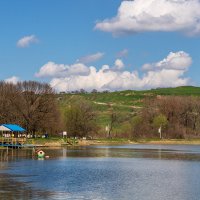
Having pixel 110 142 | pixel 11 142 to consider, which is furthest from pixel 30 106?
pixel 110 142

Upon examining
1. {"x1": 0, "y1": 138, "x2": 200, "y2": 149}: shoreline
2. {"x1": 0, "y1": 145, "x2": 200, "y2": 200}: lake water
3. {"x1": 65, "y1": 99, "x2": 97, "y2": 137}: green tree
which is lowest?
{"x1": 0, "y1": 145, "x2": 200, "y2": 200}: lake water

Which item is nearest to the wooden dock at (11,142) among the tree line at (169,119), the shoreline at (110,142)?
the shoreline at (110,142)

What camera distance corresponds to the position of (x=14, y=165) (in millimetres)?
59656

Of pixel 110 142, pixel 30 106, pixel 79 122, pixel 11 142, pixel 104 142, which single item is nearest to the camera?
pixel 11 142

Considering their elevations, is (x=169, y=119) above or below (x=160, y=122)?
above

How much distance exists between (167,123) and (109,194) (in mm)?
137012

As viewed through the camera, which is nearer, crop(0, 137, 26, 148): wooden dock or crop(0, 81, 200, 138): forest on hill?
crop(0, 137, 26, 148): wooden dock

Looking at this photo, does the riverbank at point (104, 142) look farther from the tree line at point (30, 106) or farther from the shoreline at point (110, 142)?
the tree line at point (30, 106)

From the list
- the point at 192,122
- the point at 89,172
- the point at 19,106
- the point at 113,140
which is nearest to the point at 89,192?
the point at 89,172

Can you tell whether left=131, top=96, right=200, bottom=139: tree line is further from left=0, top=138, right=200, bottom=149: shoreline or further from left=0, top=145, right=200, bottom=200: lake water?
left=0, top=145, right=200, bottom=200: lake water

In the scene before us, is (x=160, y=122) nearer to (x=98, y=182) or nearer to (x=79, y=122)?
(x=79, y=122)

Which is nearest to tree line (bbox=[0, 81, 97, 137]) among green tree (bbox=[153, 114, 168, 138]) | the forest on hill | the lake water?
the forest on hill

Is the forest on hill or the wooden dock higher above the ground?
the forest on hill

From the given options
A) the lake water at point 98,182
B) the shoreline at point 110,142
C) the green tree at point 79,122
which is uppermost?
the green tree at point 79,122
